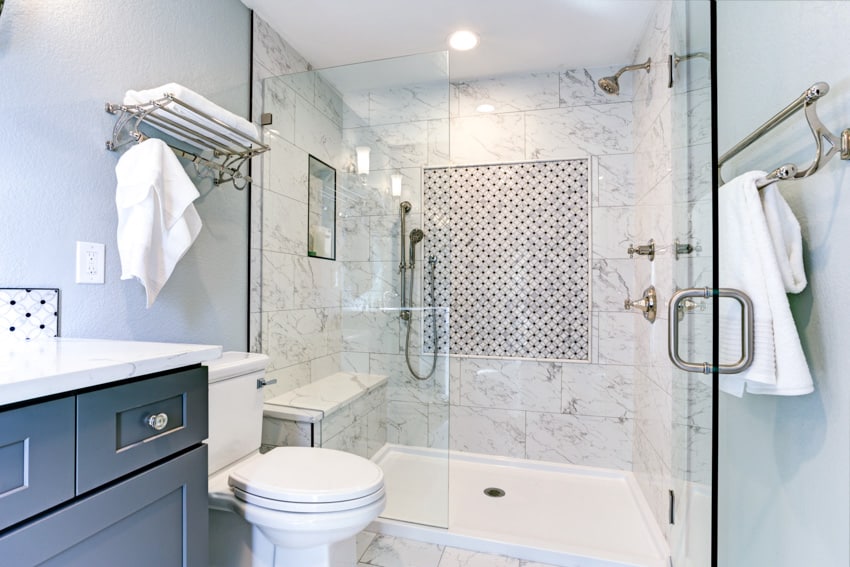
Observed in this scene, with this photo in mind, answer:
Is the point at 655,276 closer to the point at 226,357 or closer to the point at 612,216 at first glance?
the point at 612,216

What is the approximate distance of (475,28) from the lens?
83.8 inches

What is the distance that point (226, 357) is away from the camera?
1.66 meters

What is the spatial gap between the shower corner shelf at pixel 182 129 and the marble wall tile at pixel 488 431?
1.99m

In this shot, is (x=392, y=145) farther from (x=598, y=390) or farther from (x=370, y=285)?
(x=598, y=390)

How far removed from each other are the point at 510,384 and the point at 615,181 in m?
1.42

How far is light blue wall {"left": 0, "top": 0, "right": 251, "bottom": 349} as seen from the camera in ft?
3.52

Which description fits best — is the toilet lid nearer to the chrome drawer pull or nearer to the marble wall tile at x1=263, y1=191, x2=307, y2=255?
the chrome drawer pull

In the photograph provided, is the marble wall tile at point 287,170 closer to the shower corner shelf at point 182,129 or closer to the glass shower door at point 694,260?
the shower corner shelf at point 182,129

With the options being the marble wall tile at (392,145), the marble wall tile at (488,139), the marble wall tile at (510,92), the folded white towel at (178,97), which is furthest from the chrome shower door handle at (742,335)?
the marble wall tile at (510,92)

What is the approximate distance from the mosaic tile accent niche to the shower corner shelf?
3.91 ft

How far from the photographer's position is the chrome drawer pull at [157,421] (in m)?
0.83

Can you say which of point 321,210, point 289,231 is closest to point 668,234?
point 321,210

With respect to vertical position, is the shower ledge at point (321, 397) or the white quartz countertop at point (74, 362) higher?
the white quartz countertop at point (74, 362)

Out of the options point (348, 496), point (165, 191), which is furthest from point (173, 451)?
point (165, 191)
